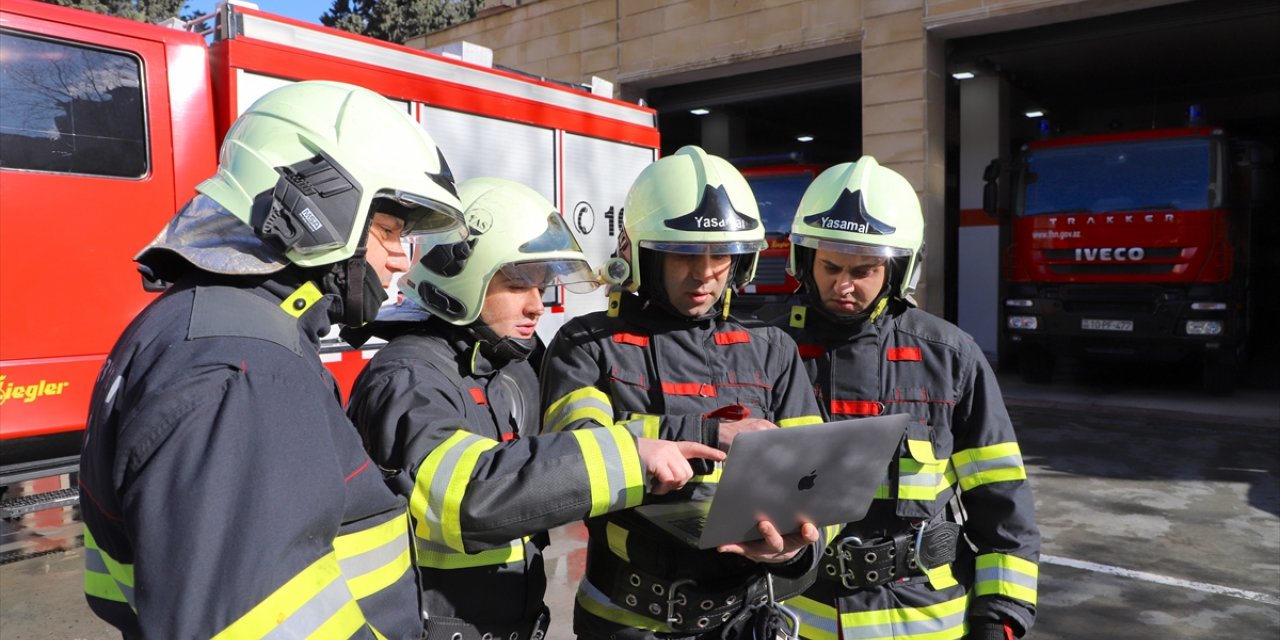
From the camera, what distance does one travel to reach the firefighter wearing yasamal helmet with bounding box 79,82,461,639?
0.92 metres

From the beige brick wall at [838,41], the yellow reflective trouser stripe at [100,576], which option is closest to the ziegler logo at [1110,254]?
the beige brick wall at [838,41]

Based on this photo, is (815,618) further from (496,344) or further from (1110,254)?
(1110,254)

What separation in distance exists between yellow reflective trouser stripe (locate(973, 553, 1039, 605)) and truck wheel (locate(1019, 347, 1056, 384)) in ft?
30.7

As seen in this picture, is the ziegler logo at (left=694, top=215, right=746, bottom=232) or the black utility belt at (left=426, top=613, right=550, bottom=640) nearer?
the black utility belt at (left=426, top=613, right=550, bottom=640)

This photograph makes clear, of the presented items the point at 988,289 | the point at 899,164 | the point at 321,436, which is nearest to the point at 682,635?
the point at 321,436

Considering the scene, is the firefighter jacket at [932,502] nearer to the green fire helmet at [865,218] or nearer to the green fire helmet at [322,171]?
the green fire helmet at [865,218]

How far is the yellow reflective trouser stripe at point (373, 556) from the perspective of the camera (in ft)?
3.92

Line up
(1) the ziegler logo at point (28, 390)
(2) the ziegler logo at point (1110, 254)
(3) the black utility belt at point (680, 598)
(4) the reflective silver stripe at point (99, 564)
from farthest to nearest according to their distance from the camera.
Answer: (2) the ziegler logo at point (1110, 254), (1) the ziegler logo at point (28, 390), (3) the black utility belt at point (680, 598), (4) the reflective silver stripe at point (99, 564)

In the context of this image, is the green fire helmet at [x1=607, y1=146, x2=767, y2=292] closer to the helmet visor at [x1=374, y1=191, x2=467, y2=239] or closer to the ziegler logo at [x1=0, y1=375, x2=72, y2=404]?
the helmet visor at [x1=374, y1=191, x2=467, y2=239]

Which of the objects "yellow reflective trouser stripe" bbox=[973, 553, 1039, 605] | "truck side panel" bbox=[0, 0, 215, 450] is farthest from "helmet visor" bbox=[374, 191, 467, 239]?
"truck side panel" bbox=[0, 0, 215, 450]

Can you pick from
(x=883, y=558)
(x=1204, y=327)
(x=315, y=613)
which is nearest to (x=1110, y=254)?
(x=1204, y=327)

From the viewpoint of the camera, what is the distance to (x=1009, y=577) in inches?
77.8

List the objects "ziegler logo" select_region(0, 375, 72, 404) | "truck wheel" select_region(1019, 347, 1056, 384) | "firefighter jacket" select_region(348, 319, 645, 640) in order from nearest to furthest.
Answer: "firefighter jacket" select_region(348, 319, 645, 640) < "ziegler logo" select_region(0, 375, 72, 404) < "truck wheel" select_region(1019, 347, 1056, 384)

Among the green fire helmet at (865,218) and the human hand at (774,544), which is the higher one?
the green fire helmet at (865,218)
